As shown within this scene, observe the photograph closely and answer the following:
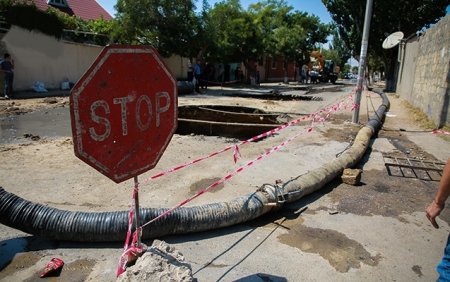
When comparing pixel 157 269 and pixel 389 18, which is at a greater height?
pixel 389 18

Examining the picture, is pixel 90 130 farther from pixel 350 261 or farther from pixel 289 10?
pixel 289 10

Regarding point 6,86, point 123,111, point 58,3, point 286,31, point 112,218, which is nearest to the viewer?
point 123,111

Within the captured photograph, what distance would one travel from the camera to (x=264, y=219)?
4.03 metres

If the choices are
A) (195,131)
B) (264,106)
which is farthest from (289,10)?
(195,131)

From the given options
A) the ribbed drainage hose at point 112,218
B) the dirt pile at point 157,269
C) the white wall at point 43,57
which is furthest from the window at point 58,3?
the dirt pile at point 157,269

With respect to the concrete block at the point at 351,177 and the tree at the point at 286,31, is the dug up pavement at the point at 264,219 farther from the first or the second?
the tree at the point at 286,31

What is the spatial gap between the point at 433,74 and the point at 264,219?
34.3 ft

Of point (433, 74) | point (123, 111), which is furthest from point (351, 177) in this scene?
point (433, 74)

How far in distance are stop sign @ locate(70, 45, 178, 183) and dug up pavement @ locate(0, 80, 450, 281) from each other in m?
0.83

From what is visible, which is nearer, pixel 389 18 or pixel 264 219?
pixel 264 219

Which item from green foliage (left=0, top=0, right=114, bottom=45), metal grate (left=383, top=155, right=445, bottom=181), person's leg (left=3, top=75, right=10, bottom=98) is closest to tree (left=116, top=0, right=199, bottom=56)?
green foliage (left=0, top=0, right=114, bottom=45)

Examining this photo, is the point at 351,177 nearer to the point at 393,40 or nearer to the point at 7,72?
the point at 7,72

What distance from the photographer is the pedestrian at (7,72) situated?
1391 cm

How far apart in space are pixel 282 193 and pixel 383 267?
133cm
